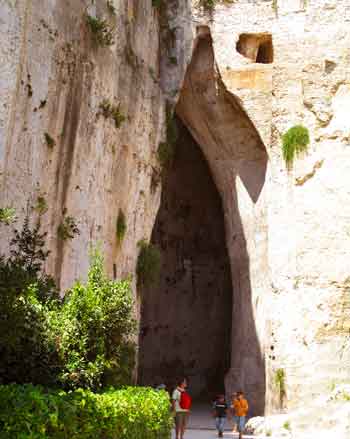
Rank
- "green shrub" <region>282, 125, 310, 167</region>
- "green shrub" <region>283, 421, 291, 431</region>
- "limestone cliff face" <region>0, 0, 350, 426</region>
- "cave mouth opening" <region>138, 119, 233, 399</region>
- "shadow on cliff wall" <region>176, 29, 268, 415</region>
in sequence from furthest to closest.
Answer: "cave mouth opening" <region>138, 119, 233, 399</region> < "shadow on cliff wall" <region>176, 29, 268, 415</region> < "green shrub" <region>282, 125, 310, 167</region> < "green shrub" <region>283, 421, 291, 431</region> < "limestone cliff face" <region>0, 0, 350, 426</region>

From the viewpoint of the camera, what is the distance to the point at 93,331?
431 inches

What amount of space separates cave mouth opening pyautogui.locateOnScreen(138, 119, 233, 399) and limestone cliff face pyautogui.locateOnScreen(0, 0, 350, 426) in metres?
4.91

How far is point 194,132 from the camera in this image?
25.3m

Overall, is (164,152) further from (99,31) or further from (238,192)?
(99,31)

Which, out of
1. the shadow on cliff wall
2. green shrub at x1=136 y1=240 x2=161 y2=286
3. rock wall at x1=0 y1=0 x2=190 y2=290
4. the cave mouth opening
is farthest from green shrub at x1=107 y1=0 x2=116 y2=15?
the cave mouth opening

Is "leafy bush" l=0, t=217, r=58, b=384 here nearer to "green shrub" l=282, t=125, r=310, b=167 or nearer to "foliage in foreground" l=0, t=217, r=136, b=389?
"foliage in foreground" l=0, t=217, r=136, b=389

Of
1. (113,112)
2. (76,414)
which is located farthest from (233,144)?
(76,414)

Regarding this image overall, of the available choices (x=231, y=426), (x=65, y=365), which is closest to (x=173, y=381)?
(x=231, y=426)

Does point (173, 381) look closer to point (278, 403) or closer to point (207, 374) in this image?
point (207, 374)

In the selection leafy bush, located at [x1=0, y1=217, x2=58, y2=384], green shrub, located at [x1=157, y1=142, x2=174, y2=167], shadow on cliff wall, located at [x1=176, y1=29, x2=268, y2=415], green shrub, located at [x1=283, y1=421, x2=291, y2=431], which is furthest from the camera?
shadow on cliff wall, located at [x1=176, y1=29, x2=268, y2=415]

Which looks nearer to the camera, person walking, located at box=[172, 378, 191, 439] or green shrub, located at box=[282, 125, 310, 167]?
person walking, located at box=[172, 378, 191, 439]

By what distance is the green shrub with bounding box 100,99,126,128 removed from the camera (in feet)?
60.1

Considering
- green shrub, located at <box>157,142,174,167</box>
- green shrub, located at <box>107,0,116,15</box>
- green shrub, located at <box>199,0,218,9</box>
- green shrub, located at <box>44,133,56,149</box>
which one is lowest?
green shrub, located at <box>44,133,56,149</box>

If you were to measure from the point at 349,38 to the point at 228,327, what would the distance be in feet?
43.6
